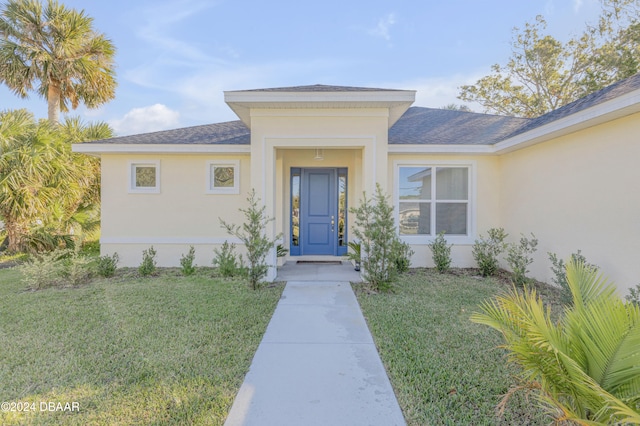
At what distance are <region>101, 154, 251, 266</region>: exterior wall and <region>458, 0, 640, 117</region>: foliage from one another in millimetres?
18616

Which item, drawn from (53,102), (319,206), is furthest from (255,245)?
(53,102)

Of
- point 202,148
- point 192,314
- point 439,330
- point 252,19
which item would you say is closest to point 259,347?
point 192,314

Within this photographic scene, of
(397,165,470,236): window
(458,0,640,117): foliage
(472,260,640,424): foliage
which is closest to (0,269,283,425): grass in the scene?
(472,260,640,424): foliage

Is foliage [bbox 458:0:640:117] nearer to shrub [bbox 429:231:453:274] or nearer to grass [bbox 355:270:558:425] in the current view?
shrub [bbox 429:231:453:274]

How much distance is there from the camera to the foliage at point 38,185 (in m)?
8.04

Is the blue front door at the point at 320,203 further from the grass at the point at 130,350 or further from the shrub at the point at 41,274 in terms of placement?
the shrub at the point at 41,274

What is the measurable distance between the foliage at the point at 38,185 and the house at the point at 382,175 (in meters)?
1.59

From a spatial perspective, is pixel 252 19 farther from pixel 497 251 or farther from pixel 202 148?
pixel 497 251

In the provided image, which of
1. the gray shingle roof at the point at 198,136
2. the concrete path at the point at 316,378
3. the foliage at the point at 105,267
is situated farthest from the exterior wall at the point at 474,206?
the foliage at the point at 105,267

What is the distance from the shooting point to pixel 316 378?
308 centimetres

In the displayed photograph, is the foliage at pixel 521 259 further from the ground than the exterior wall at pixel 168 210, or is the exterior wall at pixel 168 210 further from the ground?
the exterior wall at pixel 168 210

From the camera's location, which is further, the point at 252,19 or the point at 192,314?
the point at 252,19

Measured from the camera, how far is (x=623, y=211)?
15.8ft

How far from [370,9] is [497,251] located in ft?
30.7
